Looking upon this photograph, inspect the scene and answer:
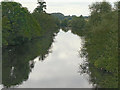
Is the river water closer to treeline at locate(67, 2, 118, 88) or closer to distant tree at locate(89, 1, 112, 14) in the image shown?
treeline at locate(67, 2, 118, 88)

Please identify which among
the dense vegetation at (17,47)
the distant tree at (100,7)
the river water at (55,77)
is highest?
the distant tree at (100,7)

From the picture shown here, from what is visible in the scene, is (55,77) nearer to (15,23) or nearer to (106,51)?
(106,51)

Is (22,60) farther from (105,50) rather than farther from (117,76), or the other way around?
(117,76)

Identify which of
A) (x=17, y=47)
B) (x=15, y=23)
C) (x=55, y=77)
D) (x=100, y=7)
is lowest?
(x=55, y=77)

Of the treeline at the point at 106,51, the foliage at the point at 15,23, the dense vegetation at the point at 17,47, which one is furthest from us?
the foliage at the point at 15,23

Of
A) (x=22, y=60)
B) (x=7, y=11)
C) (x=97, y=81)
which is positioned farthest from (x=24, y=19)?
(x=97, y=81)

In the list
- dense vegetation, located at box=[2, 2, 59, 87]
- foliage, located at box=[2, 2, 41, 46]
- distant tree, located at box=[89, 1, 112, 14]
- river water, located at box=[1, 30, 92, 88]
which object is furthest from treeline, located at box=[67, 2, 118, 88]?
foliage, located at box=[2, 2, 41, 46]

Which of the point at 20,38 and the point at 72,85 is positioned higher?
the point at 20,38

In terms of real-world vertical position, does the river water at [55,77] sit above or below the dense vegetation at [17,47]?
below

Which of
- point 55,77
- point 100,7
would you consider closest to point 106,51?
point 55,77

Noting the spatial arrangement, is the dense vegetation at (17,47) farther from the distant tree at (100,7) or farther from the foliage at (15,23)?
the distant tree at (100,7)

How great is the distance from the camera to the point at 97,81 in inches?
1089

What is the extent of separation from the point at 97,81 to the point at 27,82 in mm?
10276

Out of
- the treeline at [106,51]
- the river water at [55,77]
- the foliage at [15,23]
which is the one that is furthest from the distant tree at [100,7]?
the foliage at [15,23]
